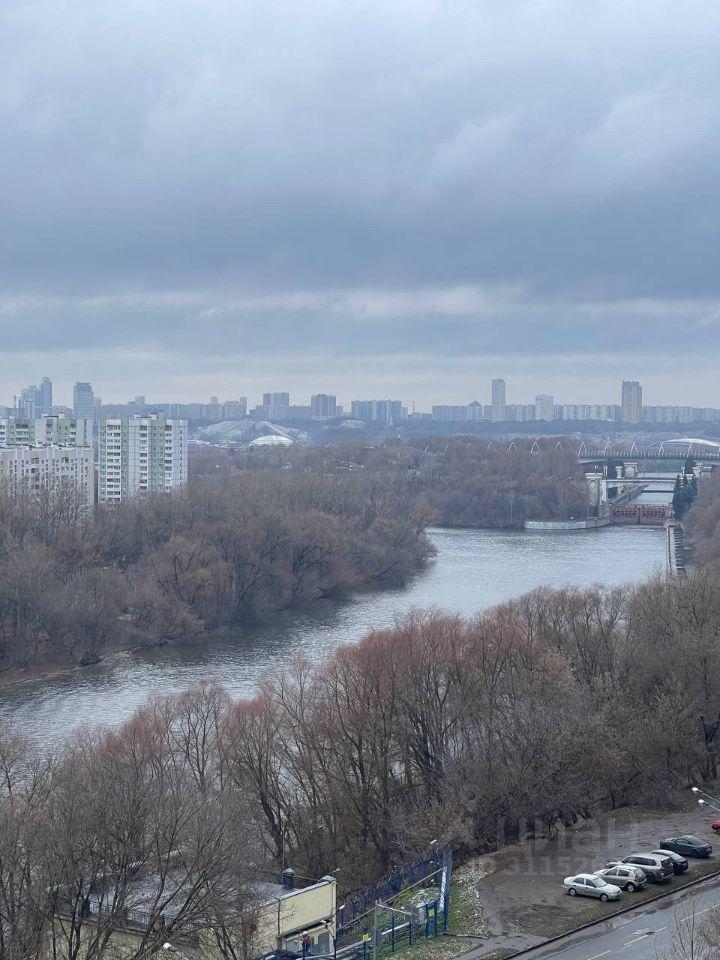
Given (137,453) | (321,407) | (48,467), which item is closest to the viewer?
(48,467)

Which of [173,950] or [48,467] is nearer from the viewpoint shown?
[173,950]

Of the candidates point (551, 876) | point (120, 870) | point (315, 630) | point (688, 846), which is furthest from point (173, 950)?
point (315, 630)

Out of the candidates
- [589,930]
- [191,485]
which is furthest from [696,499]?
[589,930]

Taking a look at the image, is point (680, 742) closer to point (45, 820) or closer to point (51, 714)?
point (45, 820)

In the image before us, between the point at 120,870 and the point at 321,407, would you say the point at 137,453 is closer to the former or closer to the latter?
the point at 120,870

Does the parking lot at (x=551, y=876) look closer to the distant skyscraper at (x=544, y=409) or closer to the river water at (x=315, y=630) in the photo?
the river water at (x=315, y=630)

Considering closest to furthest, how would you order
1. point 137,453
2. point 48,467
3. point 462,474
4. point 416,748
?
1. point 416,748
2. point 48,467
3. point 137,453
4. point 462,474
